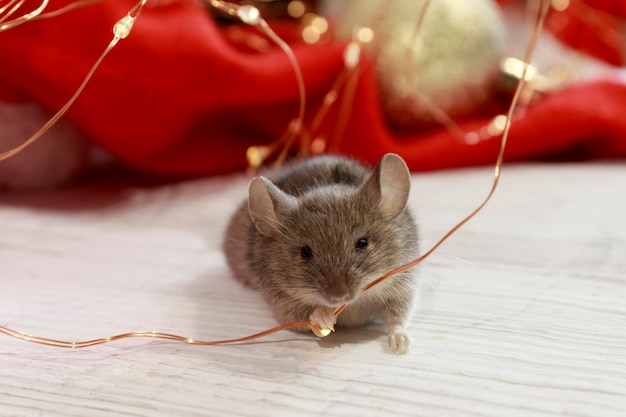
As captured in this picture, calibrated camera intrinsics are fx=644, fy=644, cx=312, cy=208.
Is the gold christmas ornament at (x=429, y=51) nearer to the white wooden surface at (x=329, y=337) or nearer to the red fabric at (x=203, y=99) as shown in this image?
the red fabric at (x=203, y=99)

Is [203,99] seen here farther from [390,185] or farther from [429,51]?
[390,185]

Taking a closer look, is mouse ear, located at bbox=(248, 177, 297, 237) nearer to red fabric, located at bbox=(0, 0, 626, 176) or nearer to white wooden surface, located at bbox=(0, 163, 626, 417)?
white wooden surface, located at bbox=(0, 163, 626, 417)

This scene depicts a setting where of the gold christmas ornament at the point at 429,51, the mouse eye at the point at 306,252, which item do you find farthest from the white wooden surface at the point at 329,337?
the gold christmas ornament at the point at 429,51

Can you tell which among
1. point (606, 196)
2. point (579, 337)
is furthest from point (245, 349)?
point (606, 196)

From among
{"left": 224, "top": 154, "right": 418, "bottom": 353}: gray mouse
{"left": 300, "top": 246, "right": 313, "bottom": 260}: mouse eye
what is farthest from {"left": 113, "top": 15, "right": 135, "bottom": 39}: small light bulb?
{"left": 300, "top": 246, "right": 313, "bottom": 260}: mouse eye

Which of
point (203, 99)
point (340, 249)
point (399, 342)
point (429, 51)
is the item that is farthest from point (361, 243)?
point (429, 51)

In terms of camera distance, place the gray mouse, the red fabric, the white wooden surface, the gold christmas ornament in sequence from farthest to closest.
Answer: the gold christmas ornament → the red fabric → the gray mouse → the white wooden surface

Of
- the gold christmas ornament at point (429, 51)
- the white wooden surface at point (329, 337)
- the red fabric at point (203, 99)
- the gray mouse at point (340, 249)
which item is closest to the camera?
the white wooden surface at point (329, 337)

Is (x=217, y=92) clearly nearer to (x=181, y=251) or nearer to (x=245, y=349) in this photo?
(x=181, y=251)
